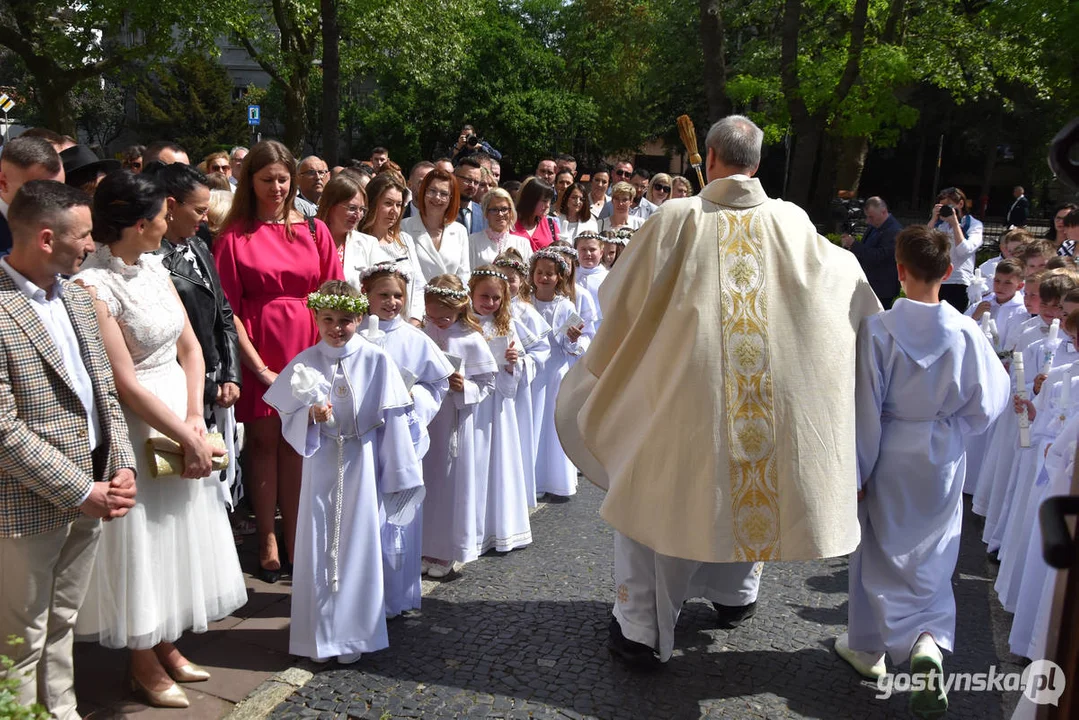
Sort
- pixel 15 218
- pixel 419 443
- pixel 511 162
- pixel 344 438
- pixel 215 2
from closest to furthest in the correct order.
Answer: pixel 15 218 → pixel 344 438 → pixel 419 443 → pixel 215 2 → pixel 511 162

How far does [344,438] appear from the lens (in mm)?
4219

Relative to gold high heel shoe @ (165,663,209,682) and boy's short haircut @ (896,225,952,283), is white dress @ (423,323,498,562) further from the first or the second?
boy's short haircut @ (896,225,952,283)

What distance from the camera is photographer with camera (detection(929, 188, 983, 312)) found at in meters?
10.7

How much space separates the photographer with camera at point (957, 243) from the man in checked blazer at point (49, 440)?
947 cm

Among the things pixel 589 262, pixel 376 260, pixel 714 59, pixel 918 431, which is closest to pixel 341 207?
pixel 376 260

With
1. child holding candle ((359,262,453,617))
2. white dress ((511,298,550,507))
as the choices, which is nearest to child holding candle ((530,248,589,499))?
white dress ((511,298,550,507))

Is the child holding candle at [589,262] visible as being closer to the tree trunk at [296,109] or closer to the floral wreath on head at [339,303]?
the floral wreath on head at [339,303]

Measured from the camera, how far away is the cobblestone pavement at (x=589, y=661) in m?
3.86

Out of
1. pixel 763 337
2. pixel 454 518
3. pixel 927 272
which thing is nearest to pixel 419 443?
pixel 454 518

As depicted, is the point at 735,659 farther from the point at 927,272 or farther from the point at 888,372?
the point at 927,272

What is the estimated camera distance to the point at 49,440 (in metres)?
3.03

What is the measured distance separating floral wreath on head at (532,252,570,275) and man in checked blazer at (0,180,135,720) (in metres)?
3.81

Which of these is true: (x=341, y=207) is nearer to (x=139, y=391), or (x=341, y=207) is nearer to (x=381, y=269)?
(x=381, y=269)

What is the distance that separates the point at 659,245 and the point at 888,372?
3.57 ft
